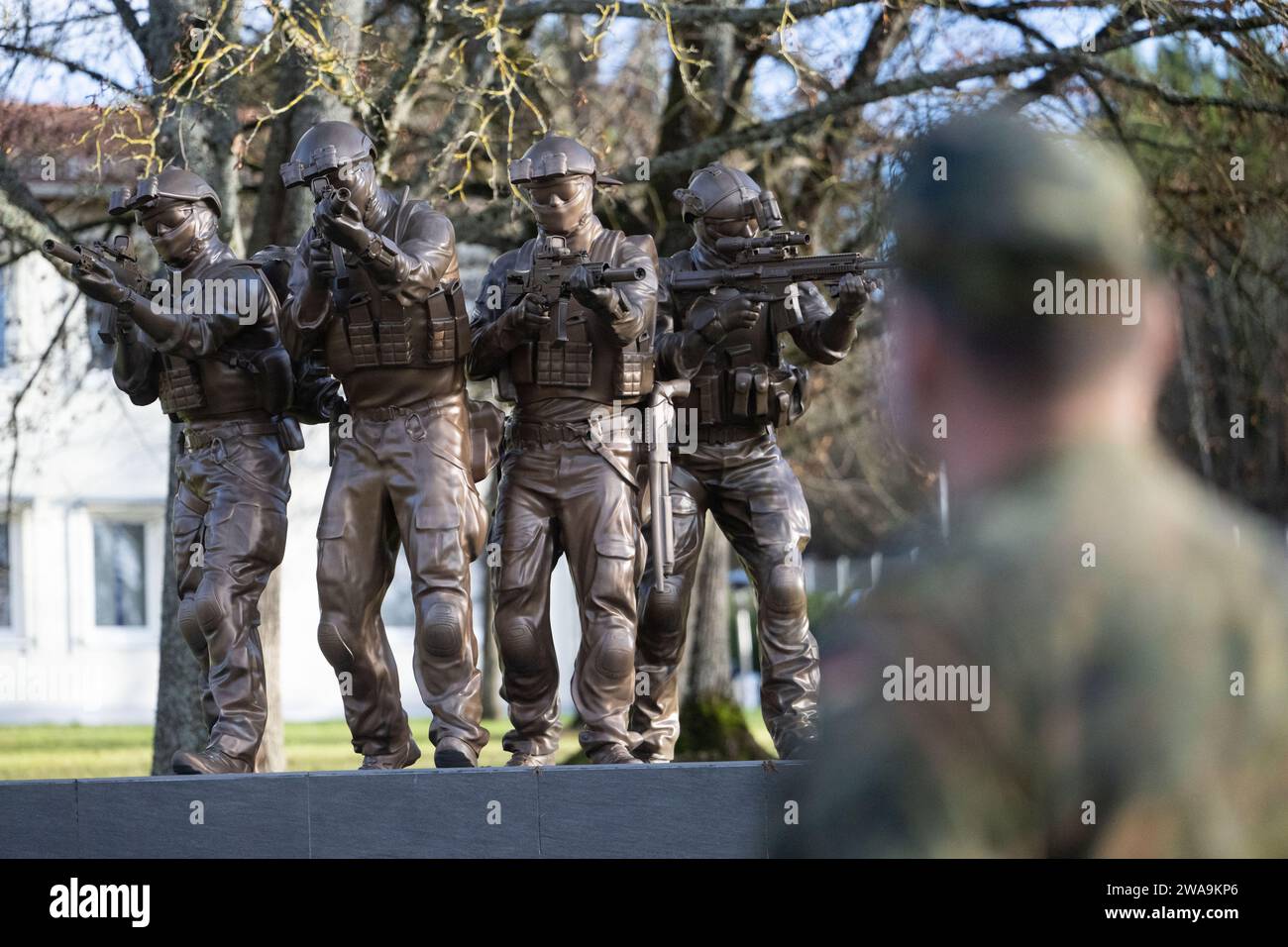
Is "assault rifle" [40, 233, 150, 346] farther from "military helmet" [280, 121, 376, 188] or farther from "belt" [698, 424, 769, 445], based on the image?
"belt" [698, 424, 769, 445]

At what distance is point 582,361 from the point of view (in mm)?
7984

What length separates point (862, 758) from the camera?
185cm

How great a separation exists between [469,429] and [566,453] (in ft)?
1.47

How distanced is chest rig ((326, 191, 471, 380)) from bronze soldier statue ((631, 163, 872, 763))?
110 centimetres

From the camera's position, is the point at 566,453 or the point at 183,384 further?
the point at 183,384

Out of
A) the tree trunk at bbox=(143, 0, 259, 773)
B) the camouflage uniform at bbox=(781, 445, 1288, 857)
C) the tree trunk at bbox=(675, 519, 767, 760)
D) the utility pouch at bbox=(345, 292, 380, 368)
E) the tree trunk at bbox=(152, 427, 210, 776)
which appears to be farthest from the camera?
the tree trunk at bbox=(675, 519, 767, 760)

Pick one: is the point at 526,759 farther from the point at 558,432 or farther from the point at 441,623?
the point at 558,432

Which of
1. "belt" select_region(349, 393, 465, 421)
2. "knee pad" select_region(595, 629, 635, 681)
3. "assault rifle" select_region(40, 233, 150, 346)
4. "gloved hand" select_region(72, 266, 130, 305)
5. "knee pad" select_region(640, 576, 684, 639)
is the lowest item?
"knee pad" select_region(595, 629, 635, 681)

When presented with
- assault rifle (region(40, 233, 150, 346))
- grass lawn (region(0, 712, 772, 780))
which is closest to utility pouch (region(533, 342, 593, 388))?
assault rifle (region(40, 233, 150, 346))

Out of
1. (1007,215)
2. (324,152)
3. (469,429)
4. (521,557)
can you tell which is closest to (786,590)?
(521,557)

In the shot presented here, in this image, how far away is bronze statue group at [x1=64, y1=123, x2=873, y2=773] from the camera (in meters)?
7.81

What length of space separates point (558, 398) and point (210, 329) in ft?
5.12
